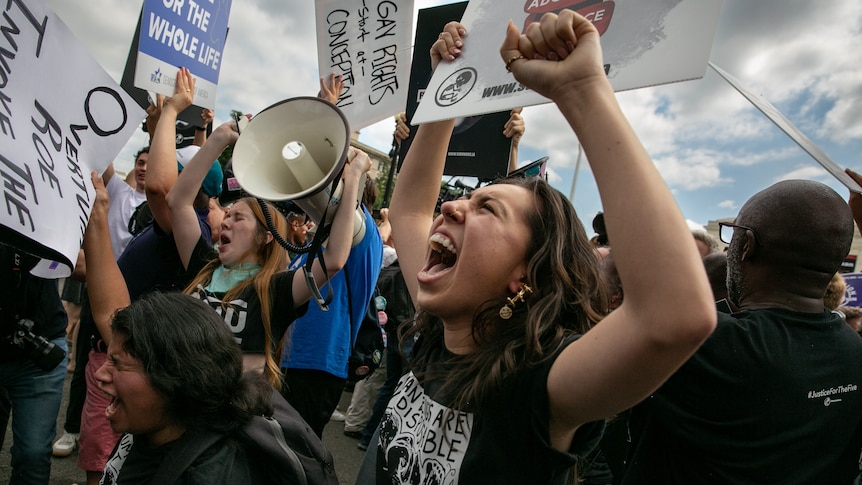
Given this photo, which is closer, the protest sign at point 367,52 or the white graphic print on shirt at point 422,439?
the white graphic print on shirt at point 422,439

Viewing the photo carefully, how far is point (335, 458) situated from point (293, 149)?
3.26 meters

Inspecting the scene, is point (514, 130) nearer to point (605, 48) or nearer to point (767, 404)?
point (605, 48)

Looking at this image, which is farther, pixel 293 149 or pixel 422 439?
pixel 293 149

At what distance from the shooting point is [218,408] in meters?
1.51

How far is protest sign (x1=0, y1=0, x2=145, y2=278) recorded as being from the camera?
4.78 ft

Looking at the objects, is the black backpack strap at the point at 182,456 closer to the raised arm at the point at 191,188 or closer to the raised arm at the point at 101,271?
the raised arm at the point at 101,271

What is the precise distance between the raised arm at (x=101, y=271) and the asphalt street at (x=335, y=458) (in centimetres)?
200

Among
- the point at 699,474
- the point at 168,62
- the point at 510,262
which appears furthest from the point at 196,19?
the point at 699,474

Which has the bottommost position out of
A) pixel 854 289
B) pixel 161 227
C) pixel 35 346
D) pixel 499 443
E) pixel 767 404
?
pixel 35 346

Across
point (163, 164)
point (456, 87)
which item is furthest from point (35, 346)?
point (456, 87)

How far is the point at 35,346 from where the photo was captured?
2.49m

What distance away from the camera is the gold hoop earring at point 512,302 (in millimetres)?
1248

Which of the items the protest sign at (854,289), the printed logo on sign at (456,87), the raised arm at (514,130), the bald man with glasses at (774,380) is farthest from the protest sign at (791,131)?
the protest sign at (854,289)

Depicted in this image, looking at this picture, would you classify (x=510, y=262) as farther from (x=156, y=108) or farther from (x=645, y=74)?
(x=156, y=108)
